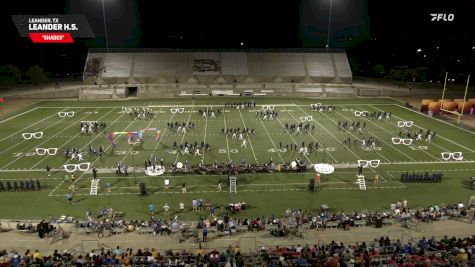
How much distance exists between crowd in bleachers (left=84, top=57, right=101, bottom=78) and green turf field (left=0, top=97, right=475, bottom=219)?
20555 millimetres

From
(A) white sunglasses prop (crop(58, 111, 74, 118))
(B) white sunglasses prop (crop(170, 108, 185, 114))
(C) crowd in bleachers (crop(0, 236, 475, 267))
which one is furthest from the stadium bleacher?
(C) crowd in bleachers (crop(0, 236, 475, 267))

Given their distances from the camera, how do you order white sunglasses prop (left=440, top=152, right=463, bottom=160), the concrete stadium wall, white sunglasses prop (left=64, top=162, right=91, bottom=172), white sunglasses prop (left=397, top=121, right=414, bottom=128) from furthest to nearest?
the concrete stadium wall
white sunglasses prop (left=397, top=121, right=414, bottom=128)
white sunglasses prop (left=440, top=152, right=463, bottom=160)
white sunglasses prop (left=64, top=162, right=91, bottom=172)

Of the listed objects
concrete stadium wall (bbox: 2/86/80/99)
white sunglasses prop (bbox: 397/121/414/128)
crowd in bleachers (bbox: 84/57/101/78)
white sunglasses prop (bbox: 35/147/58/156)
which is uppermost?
crowd in bleachers (bbox: 84/57/101/78)

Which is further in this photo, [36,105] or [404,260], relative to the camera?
[36,105]

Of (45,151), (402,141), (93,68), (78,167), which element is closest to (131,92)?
(93,68)

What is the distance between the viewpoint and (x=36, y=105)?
54469 millimetres

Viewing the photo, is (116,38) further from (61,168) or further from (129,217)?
(129,217)

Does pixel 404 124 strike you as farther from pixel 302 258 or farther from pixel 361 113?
pixel 302 258

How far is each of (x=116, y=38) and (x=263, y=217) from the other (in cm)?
6723

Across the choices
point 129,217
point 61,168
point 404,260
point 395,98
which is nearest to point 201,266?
point 404,260

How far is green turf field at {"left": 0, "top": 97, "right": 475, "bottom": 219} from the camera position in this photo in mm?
23406

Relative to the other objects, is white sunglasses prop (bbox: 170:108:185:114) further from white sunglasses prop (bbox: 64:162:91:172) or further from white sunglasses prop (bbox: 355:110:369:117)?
white sunglasses prop (bbox: 355:110:369:117)

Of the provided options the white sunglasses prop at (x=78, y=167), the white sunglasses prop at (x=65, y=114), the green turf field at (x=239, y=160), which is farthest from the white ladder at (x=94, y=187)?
the white sunglasses prop at (x=65, y=114)

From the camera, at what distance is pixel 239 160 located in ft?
100
